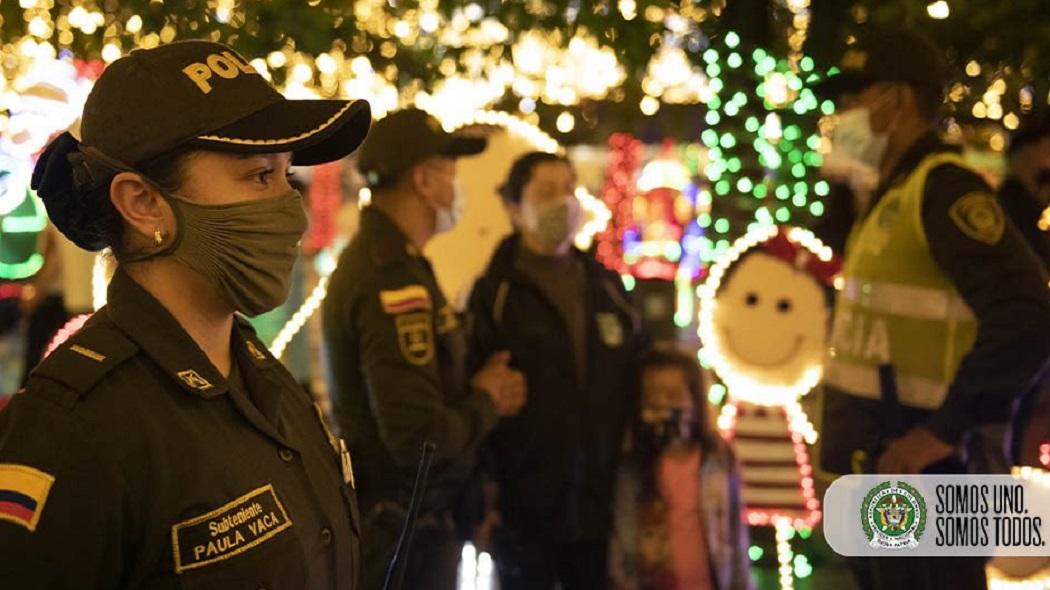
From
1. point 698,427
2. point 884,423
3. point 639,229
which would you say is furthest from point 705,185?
point 884,423

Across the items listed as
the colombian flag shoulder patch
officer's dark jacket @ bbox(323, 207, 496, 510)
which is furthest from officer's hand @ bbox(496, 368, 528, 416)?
the colombian flag shoulder patch

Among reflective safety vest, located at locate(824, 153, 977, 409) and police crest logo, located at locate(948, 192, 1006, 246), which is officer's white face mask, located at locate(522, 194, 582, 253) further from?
police crest logo, located at locate(948, 192, 1006, 246)

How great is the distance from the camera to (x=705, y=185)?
5.55 metres

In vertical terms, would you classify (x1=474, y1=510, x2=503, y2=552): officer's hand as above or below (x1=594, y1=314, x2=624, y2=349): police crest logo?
below

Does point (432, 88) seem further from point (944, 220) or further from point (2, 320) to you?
point (2, 320)

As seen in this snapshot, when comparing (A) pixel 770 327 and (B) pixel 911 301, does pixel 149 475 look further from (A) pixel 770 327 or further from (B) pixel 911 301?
(A) pixel 770 327

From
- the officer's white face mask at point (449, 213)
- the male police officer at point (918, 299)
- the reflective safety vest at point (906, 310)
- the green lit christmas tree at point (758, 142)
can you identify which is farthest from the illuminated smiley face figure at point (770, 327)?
the officer's white face mask at point (449, 213)

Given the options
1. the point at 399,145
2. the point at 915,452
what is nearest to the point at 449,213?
the point at 399,145

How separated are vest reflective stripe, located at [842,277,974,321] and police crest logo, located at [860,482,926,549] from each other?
537 millimetres

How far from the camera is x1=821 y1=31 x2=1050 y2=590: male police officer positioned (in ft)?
12.4

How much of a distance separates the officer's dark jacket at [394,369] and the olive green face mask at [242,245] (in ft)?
5.50

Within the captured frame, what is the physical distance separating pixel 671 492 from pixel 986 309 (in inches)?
61.3

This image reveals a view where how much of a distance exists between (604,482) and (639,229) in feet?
5.83

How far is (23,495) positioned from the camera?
171 cm
